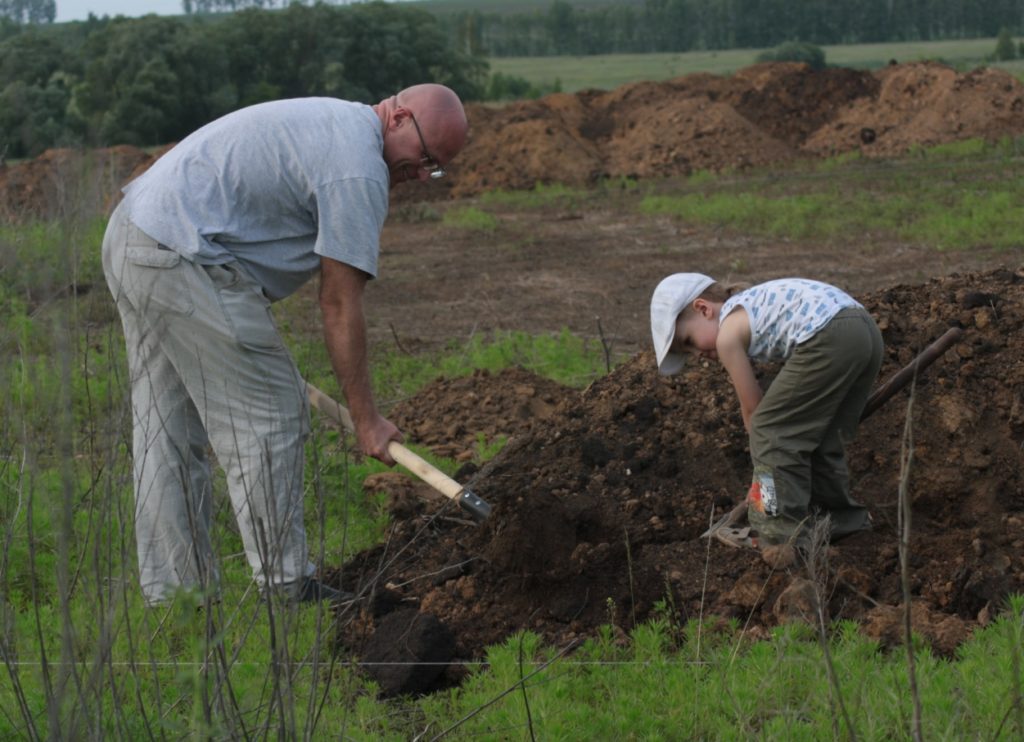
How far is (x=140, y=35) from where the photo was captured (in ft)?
80.9

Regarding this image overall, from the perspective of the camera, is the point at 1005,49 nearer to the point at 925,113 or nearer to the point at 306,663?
the point at 925,113

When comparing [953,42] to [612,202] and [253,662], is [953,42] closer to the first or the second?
[612,202]

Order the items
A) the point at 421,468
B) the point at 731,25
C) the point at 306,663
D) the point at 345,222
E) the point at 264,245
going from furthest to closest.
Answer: the point at 731,25
the point at 421,468
the point at 264,245
the point at 345,222
the point at 306,663

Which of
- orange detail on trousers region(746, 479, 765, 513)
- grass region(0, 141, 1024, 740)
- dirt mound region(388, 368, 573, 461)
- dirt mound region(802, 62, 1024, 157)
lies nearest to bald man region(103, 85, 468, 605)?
grass region(0, 141, 1024, 740)

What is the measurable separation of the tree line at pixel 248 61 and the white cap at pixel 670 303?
58.2 feet

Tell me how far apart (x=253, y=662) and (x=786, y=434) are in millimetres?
2120

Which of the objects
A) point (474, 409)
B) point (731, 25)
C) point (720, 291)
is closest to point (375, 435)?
point (720, 291)

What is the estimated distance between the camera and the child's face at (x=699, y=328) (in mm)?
5113

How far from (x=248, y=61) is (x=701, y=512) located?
23.0 metres

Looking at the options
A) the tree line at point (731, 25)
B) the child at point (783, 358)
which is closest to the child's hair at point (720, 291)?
the child at point (783, 358)

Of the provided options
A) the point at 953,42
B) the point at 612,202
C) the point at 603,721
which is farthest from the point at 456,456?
the point at 953,42

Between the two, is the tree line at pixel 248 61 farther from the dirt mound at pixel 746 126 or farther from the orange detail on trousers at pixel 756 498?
the orange detail on trousers at pixel 756 498

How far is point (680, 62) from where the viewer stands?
4928 cm

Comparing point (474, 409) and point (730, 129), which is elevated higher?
point (730, 129)
